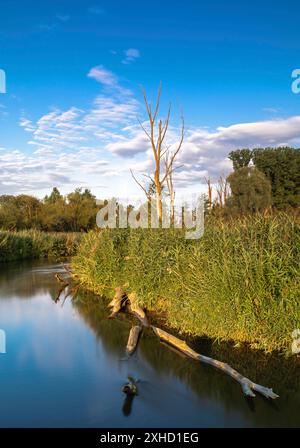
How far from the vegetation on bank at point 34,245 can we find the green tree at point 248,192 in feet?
33.5

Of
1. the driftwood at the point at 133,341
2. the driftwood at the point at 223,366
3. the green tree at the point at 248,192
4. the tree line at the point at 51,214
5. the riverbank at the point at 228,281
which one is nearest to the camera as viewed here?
the driftwood at the point at 223,366

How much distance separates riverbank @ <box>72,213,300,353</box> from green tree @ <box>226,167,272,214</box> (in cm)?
1886

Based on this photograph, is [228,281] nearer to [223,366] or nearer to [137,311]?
[223,366]

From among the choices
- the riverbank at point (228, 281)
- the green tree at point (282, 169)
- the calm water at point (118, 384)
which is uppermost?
the green tree at point (282, 169)

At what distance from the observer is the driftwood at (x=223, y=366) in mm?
4258

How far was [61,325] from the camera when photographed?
782 cm

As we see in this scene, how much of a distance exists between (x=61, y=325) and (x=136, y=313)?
4.67 ft

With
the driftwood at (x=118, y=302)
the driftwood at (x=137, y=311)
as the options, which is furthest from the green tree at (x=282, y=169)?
the driftwood at (x=137, y=311)

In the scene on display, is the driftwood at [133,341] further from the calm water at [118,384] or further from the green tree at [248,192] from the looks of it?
the green tree at [248,192]

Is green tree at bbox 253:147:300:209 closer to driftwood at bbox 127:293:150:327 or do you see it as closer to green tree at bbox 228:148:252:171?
green tree at bbox 228:148:252:171

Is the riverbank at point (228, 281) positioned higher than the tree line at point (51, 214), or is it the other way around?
the tree line at point (51, 214)

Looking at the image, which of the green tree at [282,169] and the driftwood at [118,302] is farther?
the green tree at [282,169]

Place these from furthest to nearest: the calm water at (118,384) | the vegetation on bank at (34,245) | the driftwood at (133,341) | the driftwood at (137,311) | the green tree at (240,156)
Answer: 1. the green tree at (240,156)
2. the vegetation on bank at (34,245)
3. the driftwood at (137,311)
4. the driftwood at (133,341)
5. the calm water at (118,384)
